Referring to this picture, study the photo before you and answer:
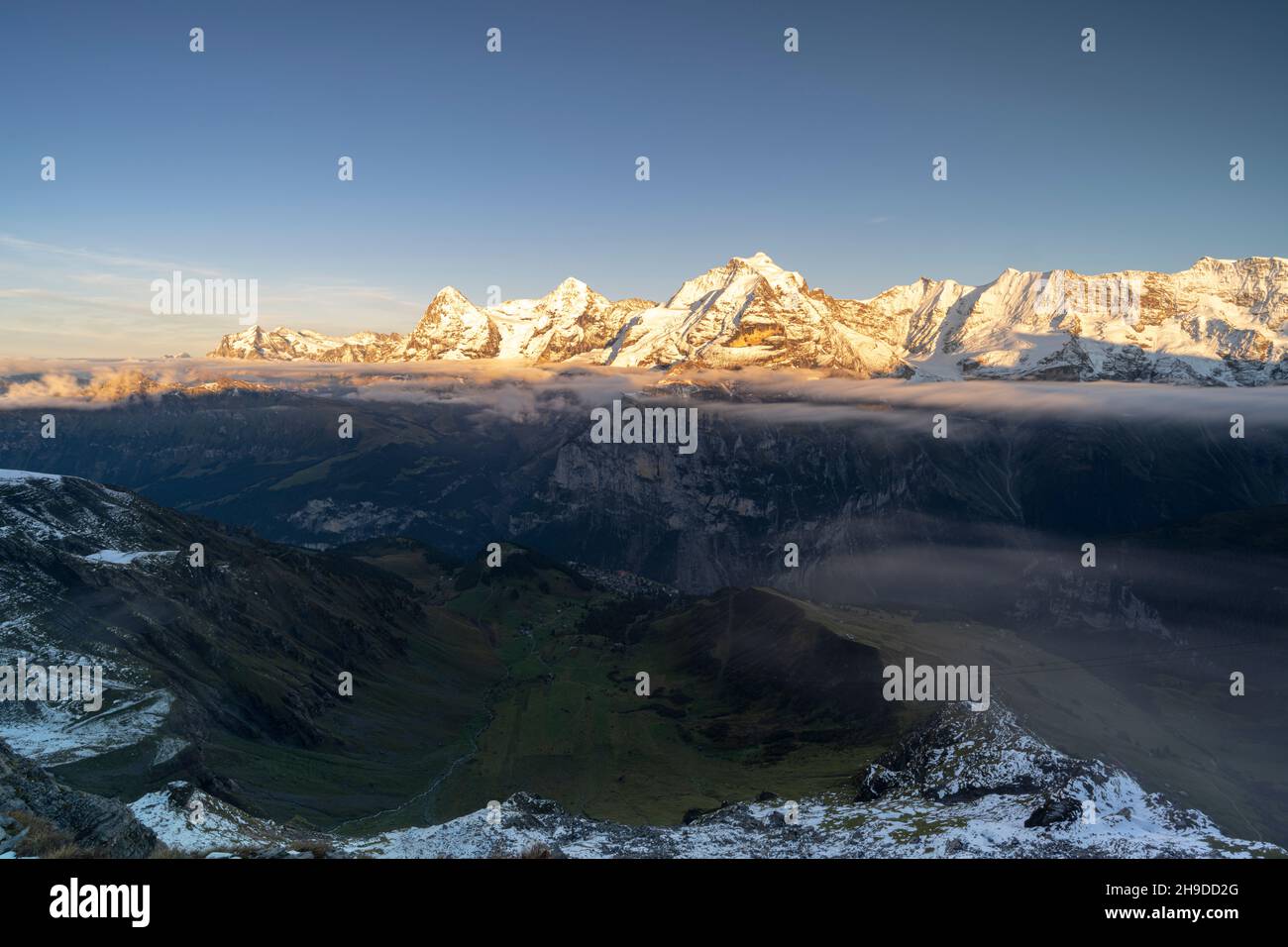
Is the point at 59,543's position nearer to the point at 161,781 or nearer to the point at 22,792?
the point at 161,781

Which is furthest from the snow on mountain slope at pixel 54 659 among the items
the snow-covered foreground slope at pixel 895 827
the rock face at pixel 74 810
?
the rock face at pixel 74 810

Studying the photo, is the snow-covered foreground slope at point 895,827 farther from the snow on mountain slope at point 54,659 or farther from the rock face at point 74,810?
the snow on mountain slope at point 54,659

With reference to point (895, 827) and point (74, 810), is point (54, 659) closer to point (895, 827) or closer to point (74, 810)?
point (74, 810)

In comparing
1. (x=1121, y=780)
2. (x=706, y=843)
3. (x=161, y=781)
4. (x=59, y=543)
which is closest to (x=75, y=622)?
(x=59, y=543)

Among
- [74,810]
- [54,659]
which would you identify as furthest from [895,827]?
[54,659]

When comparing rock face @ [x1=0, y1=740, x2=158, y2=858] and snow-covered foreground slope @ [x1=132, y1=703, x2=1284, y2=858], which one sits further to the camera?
snow-covered foreground slope @ [x1=132, y1=703, x2=1284, y2=858]

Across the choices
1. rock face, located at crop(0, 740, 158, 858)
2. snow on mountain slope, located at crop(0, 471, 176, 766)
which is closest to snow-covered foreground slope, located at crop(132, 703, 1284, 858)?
rock face, located at crop(0, 740, 158, 858)

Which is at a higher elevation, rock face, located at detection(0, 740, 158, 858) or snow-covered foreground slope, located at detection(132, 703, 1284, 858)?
rock face, located at detection(0, 740, 158, 858)

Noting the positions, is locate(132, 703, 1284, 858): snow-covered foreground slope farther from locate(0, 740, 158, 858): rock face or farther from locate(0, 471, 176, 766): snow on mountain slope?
locate(0, 471, 176, 766): snow on mountain slope
